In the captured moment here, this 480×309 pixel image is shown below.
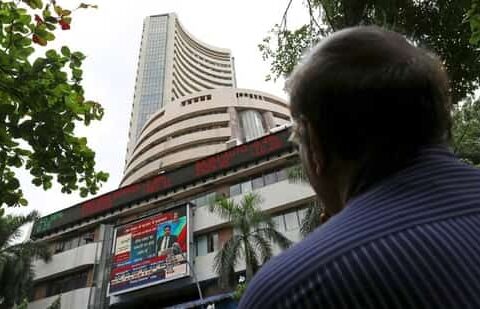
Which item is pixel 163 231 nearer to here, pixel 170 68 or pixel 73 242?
pixel 73 242

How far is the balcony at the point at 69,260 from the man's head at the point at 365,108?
83.6ft

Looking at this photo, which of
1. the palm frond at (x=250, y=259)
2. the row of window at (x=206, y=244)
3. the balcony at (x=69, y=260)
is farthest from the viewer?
the balcony at (x=69, y=260)

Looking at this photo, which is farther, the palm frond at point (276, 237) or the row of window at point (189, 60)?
the row of window at point (189, 60)

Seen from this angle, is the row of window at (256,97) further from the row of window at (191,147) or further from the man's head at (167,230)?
the man's head at (167,230)

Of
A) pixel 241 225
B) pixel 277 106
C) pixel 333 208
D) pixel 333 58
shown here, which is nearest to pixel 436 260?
pixel 333 208

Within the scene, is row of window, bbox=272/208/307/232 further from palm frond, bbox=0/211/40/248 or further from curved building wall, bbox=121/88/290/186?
curved building wall, bbox=121/88/290/186

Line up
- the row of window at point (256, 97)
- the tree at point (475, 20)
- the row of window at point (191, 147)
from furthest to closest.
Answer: the row of window at point (256, 97), the row of window at point (191, 147), the tree at point (475, 20)

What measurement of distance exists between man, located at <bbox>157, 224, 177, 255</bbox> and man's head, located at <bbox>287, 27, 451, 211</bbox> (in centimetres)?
2059

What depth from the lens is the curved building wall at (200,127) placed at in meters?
40.0

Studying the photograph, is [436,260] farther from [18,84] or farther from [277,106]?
[277,106]

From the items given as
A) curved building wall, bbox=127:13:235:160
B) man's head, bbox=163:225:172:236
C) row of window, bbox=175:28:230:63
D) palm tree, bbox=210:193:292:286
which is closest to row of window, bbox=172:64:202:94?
curved building wall, bbox=127:13:235:160

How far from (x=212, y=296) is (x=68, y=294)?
9.71 meters

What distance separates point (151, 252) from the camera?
2095 cm

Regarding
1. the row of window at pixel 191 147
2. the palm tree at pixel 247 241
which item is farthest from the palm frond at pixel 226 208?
the row of window at pixel 191 147
